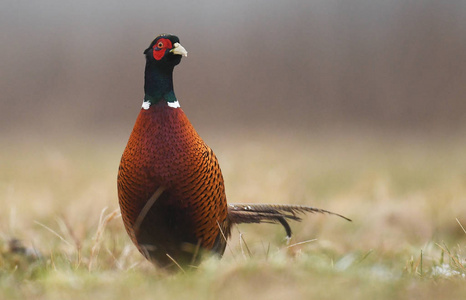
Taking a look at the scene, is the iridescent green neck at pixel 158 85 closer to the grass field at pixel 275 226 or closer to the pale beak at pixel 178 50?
the pale beak at pixel 178 50

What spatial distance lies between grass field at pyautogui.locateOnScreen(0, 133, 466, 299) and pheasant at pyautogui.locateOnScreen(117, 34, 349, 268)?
0.63 feet

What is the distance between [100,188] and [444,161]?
5.07 meters

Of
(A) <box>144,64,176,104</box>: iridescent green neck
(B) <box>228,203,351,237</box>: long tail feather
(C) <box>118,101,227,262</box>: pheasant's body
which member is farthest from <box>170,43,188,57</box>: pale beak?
(B) <box>228,203,351,237</box>: long tail feather

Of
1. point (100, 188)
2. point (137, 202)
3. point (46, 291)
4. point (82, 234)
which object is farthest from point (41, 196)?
point (46, 291)

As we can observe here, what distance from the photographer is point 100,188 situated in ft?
20.9

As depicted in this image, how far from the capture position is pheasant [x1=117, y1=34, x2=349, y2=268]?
3.39 metres

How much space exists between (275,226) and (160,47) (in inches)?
98.8

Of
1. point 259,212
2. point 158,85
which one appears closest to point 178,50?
point 158,85

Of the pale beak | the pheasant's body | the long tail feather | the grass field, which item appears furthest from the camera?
the long tail feather

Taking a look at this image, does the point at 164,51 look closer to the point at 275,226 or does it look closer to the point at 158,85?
the point at 158,85

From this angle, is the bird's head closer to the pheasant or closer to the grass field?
the pheasant

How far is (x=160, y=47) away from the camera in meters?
3.62

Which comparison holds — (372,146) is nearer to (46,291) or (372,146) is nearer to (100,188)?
(100,188)

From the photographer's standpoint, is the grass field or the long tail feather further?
the long tail feather
